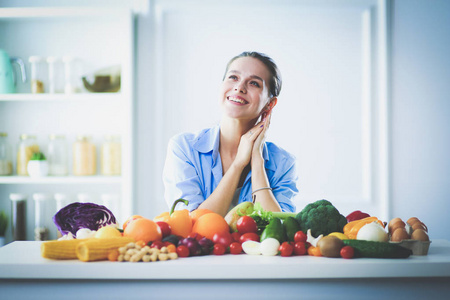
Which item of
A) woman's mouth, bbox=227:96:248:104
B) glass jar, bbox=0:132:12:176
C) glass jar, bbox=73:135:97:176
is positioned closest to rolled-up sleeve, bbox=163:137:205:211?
woman's mouth, bbox=227:96:248:104

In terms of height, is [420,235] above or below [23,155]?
below

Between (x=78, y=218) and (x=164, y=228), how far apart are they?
33 cm

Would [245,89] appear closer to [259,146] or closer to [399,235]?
[259,146]

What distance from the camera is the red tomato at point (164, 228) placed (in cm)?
115

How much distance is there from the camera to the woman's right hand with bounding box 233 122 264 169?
2.02m

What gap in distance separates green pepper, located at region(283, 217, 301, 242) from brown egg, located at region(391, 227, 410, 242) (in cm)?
25

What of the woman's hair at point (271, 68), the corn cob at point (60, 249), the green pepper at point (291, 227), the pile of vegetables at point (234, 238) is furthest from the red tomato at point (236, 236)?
the woman's hair at point (271, 68)

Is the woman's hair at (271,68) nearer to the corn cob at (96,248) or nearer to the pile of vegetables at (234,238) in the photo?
the pile of vegetables at (234,238)

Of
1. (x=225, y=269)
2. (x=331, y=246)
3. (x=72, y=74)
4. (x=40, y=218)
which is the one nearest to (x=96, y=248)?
(x=225, y=269)

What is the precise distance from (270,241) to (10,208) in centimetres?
259

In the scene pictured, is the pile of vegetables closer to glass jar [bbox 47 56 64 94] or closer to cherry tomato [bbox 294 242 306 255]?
cherry tomato [bbox 294 242 306 255]

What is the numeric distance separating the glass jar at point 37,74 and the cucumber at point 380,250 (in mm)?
2571

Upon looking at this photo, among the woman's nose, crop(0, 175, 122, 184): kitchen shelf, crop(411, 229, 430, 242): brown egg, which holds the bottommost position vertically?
crop(411, 229, 430, 242): brown egg

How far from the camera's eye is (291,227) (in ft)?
3.80
